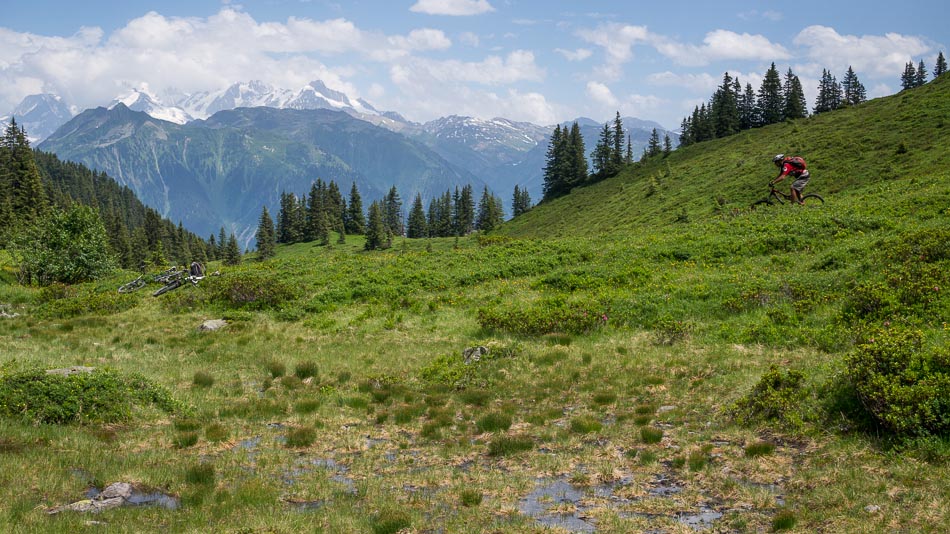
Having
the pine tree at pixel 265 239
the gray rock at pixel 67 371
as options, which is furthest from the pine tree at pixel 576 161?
the gray rock at pixel 67 371

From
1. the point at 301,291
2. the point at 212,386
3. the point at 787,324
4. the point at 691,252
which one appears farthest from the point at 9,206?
the point at 787,324

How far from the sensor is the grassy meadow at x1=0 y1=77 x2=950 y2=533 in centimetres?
810

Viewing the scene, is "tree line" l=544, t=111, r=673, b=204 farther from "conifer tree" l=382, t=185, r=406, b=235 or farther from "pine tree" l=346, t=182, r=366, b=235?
"conifer tree" l=382, t=185, r=406, b=235

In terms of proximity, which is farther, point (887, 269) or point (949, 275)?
point (887, 269)

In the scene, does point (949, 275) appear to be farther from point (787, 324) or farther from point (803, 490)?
point (803, 490)

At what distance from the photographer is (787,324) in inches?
638

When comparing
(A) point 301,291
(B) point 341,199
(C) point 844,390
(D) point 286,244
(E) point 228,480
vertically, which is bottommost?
(E) point 228,480

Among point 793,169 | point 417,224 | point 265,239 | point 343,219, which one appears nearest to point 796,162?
point 793,169

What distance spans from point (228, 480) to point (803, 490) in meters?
9.37

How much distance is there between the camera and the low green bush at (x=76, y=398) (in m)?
11.9

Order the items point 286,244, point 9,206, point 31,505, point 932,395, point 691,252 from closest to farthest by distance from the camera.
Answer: point 31,505 < point 932,395 < point 691,252 < point 9,206 < point 286,244

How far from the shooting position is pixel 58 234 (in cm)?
4475

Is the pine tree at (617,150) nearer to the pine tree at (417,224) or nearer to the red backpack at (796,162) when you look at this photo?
the pine tree at (417,224)

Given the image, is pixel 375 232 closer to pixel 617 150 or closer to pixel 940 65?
pixel 617 150
